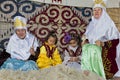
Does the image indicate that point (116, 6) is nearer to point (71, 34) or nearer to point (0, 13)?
→ point (71, 34)

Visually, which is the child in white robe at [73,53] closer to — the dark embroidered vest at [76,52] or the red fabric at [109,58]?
the dark embroidered vest at [76,52]

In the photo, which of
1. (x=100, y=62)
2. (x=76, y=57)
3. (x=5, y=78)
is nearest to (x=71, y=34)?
(x=76, y=57)

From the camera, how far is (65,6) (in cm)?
803

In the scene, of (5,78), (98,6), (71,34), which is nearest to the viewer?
(5,78)

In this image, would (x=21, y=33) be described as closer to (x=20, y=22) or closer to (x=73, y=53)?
(x=20, y=22)

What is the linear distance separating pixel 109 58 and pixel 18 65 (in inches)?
50.1

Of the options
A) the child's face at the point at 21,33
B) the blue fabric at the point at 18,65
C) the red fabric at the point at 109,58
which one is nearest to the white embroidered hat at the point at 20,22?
the child's face at the point at 21,33

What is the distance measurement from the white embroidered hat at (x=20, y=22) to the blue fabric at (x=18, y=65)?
0.51 meters

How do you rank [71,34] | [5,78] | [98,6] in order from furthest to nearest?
[71,34]
[98,6]
[5,78]

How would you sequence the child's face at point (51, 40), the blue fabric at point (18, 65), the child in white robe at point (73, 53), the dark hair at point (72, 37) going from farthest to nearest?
1. the dark hair at point (72, 37)
2. the child in white robe at point (73, 53)
3. the child's face at point (51, 40)
4. the blue fabric at point (18, 65)

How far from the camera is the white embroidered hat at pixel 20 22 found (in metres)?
7.17

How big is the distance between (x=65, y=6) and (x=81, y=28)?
1.48 feet

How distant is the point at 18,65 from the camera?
691 cm

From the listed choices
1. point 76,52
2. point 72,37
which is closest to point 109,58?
point 76,52
